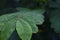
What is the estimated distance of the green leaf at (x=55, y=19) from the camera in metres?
0.96

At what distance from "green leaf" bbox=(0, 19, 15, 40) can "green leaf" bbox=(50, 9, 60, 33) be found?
292 mm

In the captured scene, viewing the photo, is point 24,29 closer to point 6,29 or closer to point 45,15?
point 6,29

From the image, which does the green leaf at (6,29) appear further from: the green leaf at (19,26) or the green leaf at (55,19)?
the green leaf at (55,19)

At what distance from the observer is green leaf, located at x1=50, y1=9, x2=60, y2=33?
96 centimetres

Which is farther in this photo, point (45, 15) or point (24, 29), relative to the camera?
point (45, 15)

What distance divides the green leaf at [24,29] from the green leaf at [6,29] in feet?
0.09

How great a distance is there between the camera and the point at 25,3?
3.83ft

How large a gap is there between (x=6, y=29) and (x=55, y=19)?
369 millimetres

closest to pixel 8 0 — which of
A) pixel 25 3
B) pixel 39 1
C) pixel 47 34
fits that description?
pixel 25 3

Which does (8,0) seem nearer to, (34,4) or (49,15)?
(34,4)

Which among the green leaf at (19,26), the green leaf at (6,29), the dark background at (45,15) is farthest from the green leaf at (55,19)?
the green leaf at (6,29)

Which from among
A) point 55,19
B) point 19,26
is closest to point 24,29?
point 19,26

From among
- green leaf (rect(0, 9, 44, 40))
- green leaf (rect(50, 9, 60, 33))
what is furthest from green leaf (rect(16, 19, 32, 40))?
green leaf (rect(50, 9, 60, 33))

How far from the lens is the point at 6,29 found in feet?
2.44
